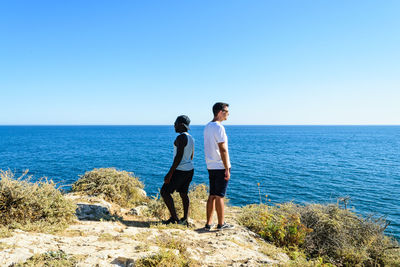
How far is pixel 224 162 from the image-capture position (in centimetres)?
481

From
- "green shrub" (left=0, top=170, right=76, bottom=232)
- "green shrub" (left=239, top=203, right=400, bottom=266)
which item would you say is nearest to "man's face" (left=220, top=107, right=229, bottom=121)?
"green shrub" (left=239, top=203, right=400, bottom=266)

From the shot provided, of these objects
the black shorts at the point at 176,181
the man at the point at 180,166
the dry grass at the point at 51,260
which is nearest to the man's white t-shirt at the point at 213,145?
the man at the point at 180,166

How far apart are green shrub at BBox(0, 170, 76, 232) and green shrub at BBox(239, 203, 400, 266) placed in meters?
4.52

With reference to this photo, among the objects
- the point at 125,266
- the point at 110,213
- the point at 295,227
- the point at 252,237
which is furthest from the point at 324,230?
the point at 110,213

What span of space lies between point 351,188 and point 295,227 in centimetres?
1856

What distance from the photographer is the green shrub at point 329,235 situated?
16.3ft

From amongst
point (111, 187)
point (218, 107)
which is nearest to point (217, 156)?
point (218, 107)

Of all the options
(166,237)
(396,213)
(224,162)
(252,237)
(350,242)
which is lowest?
(396,213)

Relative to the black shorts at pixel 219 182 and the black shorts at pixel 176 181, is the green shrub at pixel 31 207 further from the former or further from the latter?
the black shorts at pixel 219 182

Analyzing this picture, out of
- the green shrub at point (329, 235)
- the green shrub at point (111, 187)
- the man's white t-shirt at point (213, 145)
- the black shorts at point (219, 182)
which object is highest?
the man's white t-shirt at point (213, 145)

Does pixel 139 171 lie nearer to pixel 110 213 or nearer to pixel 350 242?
pixel 110 213

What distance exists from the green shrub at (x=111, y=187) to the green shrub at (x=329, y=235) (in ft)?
13.4

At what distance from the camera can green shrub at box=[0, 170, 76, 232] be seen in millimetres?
4199

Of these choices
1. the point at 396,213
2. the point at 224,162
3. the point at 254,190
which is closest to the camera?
the point at 224,162
